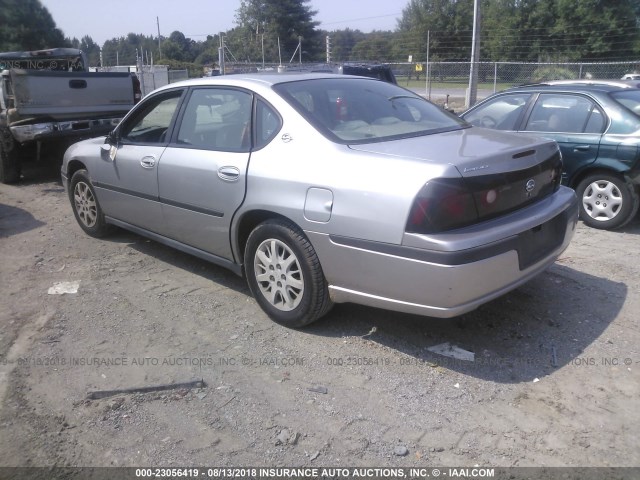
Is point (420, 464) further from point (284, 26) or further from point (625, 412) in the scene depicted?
point (284, 26)

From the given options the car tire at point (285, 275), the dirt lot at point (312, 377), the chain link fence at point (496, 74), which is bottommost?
the dirt lot at point (312, 377)

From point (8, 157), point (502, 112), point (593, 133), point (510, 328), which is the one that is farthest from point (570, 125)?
point (8, 157)

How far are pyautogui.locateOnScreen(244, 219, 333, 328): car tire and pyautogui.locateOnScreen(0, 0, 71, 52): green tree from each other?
49160mm

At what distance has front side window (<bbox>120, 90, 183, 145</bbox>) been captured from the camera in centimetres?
475

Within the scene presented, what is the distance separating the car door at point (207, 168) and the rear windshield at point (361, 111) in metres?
0.45

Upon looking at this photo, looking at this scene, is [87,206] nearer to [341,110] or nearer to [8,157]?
[341,110]

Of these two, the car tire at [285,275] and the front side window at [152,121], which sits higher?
the front side window at [152,121]

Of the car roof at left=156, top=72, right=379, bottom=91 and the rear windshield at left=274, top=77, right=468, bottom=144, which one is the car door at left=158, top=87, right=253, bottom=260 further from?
the rear windshield at left=274, top=77, right=468, bottom=144

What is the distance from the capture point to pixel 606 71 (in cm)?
2403

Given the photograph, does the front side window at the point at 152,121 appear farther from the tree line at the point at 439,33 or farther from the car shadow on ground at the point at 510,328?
the tree line at the point at 439,33

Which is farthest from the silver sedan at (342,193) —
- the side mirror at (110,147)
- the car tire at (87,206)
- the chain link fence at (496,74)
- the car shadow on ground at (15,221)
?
the chain link fence at (496,74)

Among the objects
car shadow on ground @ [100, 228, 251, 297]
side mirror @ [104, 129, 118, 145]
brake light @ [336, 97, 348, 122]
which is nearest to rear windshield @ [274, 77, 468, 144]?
Answer: brake light @ [336, 97, 348, 122]

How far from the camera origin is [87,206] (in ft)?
19.4

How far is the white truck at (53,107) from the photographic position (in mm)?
8398
